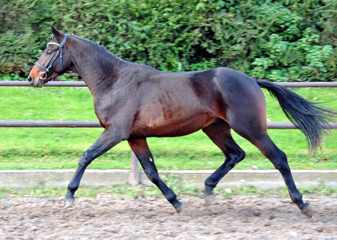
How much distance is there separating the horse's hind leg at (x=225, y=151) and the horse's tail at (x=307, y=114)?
27.1 inches

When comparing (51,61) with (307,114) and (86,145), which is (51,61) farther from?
(307,114)

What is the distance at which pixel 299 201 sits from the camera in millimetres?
4332

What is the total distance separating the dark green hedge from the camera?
8352 mm

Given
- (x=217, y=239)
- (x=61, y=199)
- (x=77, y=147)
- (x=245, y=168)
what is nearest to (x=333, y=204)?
(x=245, y=168)

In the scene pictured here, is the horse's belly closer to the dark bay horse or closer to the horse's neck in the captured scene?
the dark bay horse

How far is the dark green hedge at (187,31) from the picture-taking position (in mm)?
8352

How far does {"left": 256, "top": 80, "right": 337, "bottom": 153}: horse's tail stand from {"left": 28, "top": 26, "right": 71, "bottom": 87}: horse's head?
215 centimetres

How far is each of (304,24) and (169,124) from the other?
5498 millimetres

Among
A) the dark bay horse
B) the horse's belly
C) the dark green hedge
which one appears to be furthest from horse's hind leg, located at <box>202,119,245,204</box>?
the dark green hedge

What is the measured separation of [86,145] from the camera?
6488 millimetres

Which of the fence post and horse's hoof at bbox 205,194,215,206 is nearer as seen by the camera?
horse's hoof at bbox 205,194,215,206

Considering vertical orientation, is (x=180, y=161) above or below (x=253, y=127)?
below

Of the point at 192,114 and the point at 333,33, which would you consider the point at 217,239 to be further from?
the point at 333,33

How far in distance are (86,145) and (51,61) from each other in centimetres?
216
